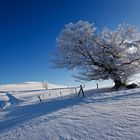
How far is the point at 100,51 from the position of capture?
2938 centimetres

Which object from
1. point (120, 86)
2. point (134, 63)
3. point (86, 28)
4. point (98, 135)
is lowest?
point (98, 135)

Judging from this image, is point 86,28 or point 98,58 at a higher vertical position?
point 86,28

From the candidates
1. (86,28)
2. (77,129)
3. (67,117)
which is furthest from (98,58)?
(77,129)

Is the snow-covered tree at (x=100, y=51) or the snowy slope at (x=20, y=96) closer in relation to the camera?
the snow-covered tree at (x=100, y=51)

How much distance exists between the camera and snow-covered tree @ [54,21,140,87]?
95.5 feet

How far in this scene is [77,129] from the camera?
8.05 metres

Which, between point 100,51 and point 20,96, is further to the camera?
point 20,96

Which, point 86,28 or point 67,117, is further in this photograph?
point 86,28

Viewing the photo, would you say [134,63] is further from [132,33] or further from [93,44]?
[93,44]

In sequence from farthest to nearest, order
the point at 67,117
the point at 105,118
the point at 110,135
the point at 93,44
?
the point at 93,44
the point at 67,117
the point at 105,118
the point at 110,135

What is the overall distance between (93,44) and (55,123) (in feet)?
69.4

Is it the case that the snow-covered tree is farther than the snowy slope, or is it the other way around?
the snowy slope

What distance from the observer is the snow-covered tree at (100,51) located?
95.5 ft

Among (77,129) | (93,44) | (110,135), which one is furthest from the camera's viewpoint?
(93,44)
